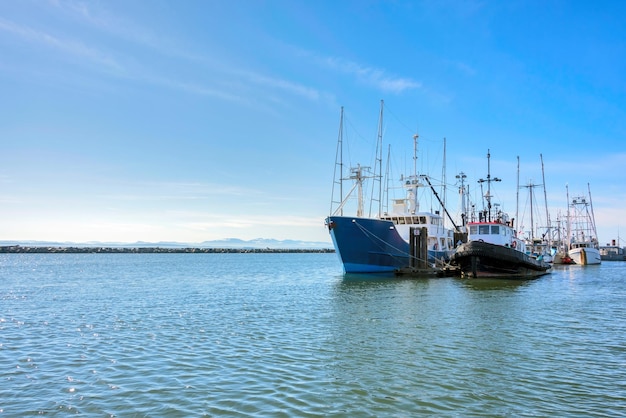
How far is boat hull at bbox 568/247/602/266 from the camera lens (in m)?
77.9

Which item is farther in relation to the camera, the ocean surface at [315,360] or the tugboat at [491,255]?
the tugboat at [491,255]

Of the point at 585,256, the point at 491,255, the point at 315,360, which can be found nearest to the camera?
the point at 315,360

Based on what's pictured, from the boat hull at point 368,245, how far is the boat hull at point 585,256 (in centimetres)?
5088

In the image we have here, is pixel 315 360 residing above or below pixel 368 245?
below

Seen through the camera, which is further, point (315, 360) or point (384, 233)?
point (384, 233)

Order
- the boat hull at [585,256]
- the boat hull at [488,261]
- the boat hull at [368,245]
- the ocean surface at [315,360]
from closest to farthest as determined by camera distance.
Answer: the ocean surface at [315,360] < the boat hull at [488,261] < the boat hull at [368,245] < the boat hull at [585,256]

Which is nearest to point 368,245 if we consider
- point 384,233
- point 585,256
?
point 384,233

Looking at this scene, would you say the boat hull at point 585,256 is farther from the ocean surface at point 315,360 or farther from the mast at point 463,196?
the ocean surface at point 315,360

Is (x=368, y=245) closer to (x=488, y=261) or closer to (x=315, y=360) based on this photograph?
(x=488, y=261)

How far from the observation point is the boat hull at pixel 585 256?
7788 centimetres

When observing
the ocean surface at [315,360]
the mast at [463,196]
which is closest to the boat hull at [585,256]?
the mast at [463,196]

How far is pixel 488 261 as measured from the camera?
38.9 meters

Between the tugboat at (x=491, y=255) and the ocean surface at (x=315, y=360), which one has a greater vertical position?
the tugboat at (x=491, y=255)

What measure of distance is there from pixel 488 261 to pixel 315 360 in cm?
3151
